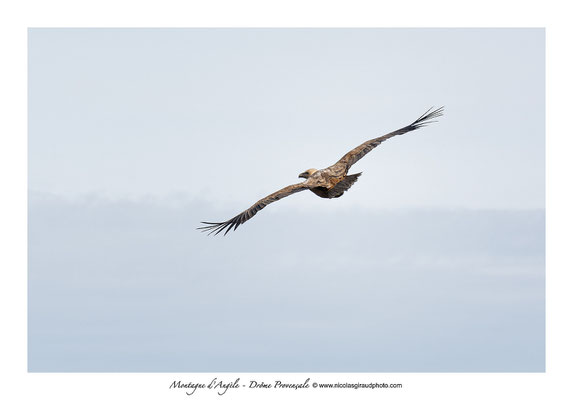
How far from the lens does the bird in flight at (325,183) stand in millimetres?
24203

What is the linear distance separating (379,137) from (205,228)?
6.08 metres

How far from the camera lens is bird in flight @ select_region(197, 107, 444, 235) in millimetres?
24203

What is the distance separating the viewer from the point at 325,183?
25359mm
